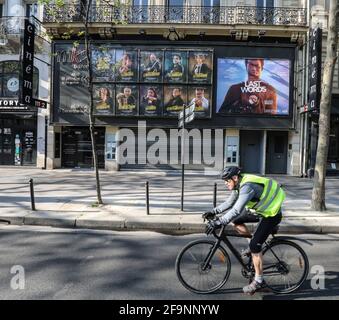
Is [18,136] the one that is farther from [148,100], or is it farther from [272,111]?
[272,111]

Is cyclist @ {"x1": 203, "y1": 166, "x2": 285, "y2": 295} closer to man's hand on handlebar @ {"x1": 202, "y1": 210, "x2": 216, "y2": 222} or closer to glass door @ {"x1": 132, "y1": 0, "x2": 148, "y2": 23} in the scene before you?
man's hand on handlebar @ {"x1": 202, "y1": 210, "x2": 216, "y2": 222}

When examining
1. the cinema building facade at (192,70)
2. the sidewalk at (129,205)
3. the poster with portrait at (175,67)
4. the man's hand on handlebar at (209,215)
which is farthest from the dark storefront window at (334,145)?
the man's hand on handlebar at (209,215)

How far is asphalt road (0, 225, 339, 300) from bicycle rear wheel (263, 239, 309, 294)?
0.18 metres

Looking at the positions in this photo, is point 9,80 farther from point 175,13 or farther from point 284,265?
point 284,265

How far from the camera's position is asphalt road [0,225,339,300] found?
4805 millimetres

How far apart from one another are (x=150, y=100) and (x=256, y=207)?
16808 mm

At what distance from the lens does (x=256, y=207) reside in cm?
470

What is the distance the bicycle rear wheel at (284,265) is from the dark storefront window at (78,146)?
58.3 ft

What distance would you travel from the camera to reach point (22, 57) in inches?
742

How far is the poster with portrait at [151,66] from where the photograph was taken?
68.4ft

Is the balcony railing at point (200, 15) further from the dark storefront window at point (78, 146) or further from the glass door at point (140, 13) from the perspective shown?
the dark storefront window at point (78, 146)

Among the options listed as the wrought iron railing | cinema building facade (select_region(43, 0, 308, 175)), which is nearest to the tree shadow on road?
cinema building facade (select_region(43, 0, 308, 175))

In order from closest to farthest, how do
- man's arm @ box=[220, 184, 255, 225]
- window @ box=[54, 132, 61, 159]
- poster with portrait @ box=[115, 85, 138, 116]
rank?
man's arm @ box=[220, 184, 255, 225] → poster with portrait @ box=[115, 85, 138, 116] → window @ box=[54, 132, 61, 159]
